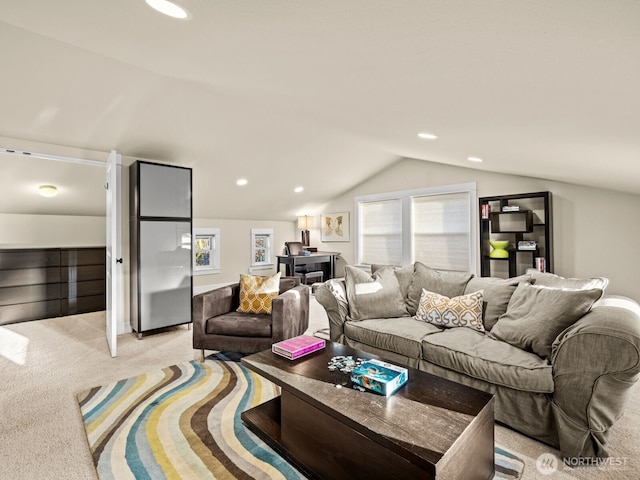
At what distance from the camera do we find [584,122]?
5.47ft

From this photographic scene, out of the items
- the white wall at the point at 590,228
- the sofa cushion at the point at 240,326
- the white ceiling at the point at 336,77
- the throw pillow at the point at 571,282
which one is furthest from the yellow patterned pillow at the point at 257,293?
the white wall at the point at 590,228

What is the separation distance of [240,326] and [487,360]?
203cm

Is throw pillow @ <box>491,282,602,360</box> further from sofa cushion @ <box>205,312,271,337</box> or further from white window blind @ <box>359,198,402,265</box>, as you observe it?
white window blind @ <box>359,198,402,265</box>

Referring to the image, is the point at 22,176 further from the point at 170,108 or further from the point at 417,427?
the point at 417,427

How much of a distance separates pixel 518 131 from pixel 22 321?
20.0 ft

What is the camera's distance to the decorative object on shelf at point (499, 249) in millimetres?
4473

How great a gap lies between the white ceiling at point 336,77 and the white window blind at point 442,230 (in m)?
1.42

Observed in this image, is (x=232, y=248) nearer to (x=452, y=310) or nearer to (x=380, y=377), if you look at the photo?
(x=452, y=310)

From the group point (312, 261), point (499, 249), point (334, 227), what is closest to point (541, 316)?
point (499, 249)

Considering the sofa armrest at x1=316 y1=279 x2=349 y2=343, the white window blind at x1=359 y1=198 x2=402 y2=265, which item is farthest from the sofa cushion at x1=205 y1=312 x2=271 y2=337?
the white window blind at x1=359 y1=198 x2=402 y2=265

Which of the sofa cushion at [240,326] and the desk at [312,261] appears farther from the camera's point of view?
the desk at [312,261]

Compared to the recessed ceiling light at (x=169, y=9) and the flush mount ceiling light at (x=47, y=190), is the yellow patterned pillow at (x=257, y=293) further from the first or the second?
the flush mount ceiling light at (x=47, y=190)

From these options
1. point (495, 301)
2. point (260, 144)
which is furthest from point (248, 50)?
point (260, 144)

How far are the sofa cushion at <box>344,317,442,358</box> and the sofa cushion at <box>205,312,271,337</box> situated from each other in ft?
2.46
